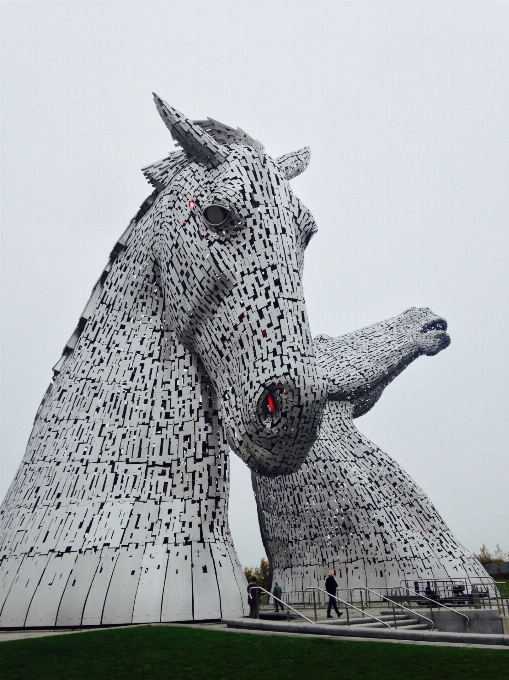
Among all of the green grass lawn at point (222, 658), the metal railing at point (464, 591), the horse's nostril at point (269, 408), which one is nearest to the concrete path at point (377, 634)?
the green grass lawn at point (222, 658)

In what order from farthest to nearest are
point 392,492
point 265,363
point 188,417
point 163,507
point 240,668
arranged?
point 392,492, point 188,417, point 163,507, point 265,363, point 240,668

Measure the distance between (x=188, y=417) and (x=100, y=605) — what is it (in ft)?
5.89

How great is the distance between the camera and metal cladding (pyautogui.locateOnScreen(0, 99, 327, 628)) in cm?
504

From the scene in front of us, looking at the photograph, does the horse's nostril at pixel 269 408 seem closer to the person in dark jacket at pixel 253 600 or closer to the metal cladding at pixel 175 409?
the metal cladding at pixel 175 409

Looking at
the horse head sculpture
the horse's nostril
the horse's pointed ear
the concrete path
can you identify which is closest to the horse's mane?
the horse head sculpture

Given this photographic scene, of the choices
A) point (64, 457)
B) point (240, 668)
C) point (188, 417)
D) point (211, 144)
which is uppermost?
point (211, 144)

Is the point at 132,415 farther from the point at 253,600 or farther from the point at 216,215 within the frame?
the point at 253,600

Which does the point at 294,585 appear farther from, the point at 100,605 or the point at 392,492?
the point at 100,605

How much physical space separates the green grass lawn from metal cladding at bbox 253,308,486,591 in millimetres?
7637

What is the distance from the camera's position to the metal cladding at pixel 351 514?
12.2 meters

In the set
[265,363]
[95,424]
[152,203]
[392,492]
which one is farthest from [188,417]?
[392,492]

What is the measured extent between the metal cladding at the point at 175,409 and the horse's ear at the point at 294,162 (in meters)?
1.05

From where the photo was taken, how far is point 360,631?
18.3 ft

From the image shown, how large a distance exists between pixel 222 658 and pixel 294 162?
528 cm
